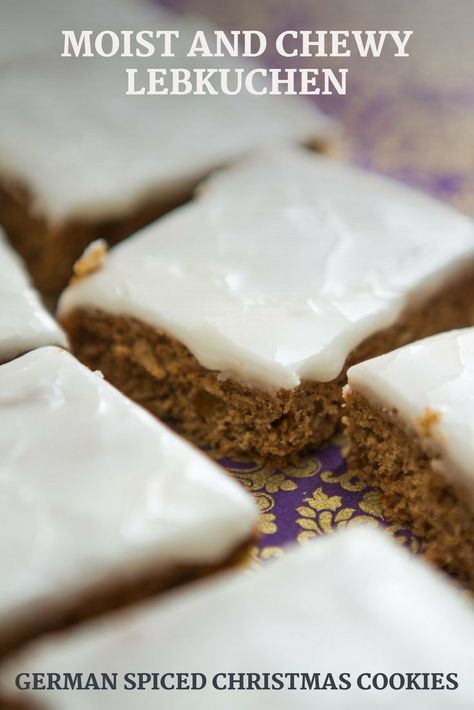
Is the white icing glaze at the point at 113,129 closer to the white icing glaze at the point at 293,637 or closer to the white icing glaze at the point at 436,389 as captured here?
the white icing glaze at the point at 436,389

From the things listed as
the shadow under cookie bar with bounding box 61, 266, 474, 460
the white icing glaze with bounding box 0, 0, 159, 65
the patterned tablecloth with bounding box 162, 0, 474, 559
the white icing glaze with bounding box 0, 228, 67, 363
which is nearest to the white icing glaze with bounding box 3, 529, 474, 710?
the shadow under cookie bar with bounding box 61, 266, 474, 460

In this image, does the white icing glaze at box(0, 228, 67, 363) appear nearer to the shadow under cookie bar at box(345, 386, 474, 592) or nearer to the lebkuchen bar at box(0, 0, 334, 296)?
the lebkuchen bar at box(0, 0, 334, 296)

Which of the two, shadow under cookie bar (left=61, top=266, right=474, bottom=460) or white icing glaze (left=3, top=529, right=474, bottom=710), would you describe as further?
shadow under cookie bar (left=61, top=266, right=474, bottom=460)

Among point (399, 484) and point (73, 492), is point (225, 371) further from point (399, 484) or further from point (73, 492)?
point (73, 492)

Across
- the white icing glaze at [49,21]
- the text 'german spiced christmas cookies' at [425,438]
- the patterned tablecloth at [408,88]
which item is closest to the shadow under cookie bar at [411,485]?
the text 'german spiced christmas cookies' at [425,438]

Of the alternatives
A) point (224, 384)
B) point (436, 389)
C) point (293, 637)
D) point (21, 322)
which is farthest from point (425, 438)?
point (21, 322)

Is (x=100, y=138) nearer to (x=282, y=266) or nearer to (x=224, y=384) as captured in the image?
(x=282, y=266)
